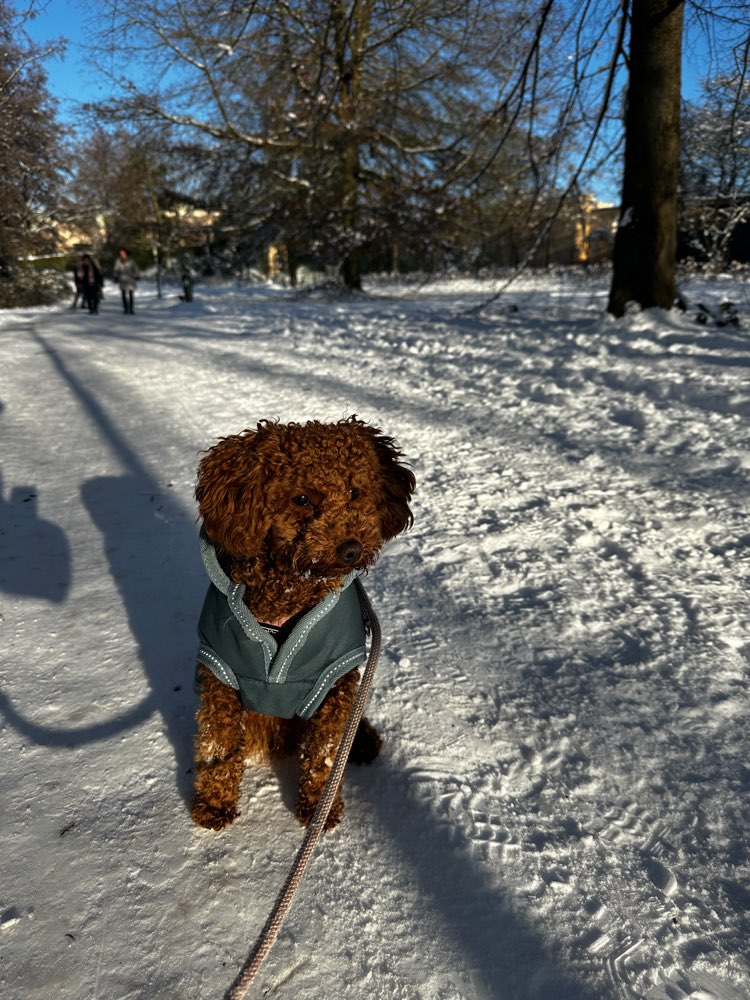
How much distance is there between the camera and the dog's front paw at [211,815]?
1911 mm

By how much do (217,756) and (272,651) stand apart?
41 cm

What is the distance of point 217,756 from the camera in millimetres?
1953

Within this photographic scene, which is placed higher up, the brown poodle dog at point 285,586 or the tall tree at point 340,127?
the tall tree at point 340,127

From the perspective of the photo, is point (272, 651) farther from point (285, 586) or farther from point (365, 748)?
point (365, 748)

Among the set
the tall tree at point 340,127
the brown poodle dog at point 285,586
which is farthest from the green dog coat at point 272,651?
the tall tree at point 340,127

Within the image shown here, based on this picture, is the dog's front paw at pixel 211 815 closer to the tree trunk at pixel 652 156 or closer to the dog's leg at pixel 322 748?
the dog's leg at pixel 322 748

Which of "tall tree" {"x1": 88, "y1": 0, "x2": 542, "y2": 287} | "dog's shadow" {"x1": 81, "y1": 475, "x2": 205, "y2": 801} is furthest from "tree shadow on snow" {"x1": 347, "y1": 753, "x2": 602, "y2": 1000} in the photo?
"tall tree" {"x1": 88, "y1": 0, "x2": 542, "y2": 287}

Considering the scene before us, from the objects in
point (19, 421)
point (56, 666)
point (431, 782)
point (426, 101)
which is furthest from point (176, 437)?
point (426, 101)

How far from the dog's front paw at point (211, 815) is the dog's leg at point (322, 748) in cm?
23

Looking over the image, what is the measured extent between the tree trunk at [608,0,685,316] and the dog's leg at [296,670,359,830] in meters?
7.60

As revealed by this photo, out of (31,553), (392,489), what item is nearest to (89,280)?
(31,553)

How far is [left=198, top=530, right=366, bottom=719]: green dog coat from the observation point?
6.20ft

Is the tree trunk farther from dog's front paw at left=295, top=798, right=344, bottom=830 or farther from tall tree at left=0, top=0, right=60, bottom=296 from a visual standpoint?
tall tree at left=0, top=0, right=60, bottom=296

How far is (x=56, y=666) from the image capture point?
2.65 meters
